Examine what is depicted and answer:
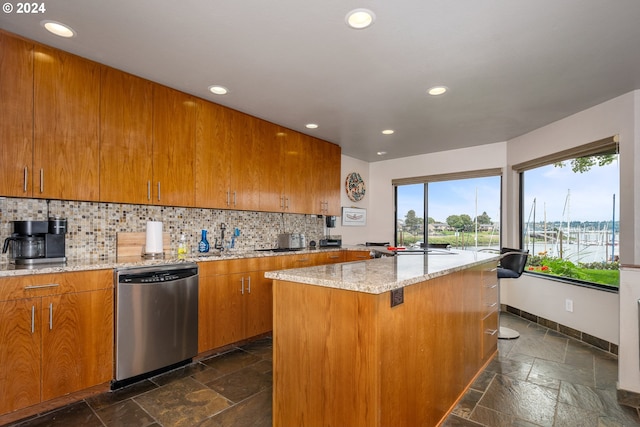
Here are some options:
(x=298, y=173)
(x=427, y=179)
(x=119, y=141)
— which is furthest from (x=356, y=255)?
(x=119, y=141)

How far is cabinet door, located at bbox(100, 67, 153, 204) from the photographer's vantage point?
2488mm

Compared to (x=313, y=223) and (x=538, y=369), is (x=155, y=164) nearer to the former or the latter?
(x=313, y=223)

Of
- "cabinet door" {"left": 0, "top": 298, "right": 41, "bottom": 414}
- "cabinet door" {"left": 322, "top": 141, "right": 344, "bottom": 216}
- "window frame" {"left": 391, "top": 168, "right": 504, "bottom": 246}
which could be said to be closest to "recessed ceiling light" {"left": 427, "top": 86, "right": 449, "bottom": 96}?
"cabinet door" {"left": 322, "top": 141, "right": 344, "bottom": 216}

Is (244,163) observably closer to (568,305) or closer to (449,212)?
(449,212)

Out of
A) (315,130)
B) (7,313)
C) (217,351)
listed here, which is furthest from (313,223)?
(7,313)

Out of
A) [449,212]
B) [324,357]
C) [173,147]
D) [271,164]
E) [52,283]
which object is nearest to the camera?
[324,357]

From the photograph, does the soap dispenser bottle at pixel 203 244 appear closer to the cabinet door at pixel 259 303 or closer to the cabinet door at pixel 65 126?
the cabinet door at pixel 259 303

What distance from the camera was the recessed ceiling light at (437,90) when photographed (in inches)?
109

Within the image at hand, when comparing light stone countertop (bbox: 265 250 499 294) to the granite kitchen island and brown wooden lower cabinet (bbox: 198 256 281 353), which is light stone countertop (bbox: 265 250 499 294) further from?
brown wooden lower cabinet (bbox: 198 256 281 353)

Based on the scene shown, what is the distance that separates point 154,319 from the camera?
2428mm

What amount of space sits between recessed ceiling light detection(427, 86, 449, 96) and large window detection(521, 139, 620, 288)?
176cm

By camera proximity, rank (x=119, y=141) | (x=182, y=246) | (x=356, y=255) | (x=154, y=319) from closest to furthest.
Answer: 1. (x=154, y=319)
2. (x=119, y=141)
3. (x=182, y=246)
4. (x=356, y=255)

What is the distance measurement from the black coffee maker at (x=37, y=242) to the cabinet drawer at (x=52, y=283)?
296mm

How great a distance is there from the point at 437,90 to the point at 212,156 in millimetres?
2248
